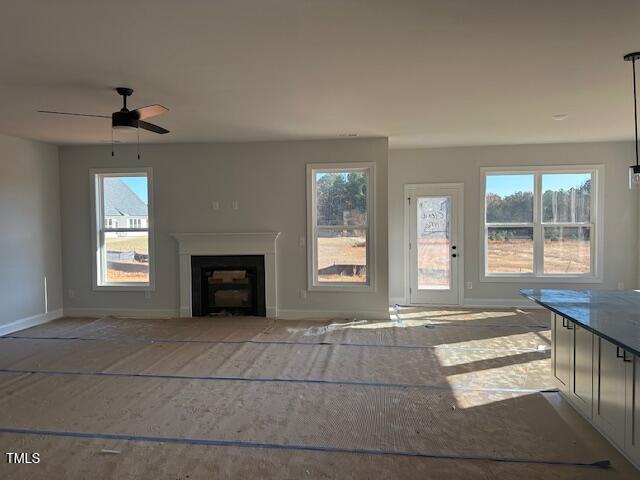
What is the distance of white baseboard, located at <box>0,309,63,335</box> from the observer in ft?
18.2

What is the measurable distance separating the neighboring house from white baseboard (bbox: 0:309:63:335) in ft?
4.86

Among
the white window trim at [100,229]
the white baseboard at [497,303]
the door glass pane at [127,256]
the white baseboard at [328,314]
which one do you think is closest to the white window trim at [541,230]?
the white baseboard at [497,303]

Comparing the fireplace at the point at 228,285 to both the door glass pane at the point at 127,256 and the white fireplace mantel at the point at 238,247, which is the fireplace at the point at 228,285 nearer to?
the white fireplace mantel at the point at 238,247

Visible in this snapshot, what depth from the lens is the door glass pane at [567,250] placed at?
6.78 meters

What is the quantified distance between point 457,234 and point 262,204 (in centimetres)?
314

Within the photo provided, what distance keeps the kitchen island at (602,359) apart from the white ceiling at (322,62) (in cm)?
177

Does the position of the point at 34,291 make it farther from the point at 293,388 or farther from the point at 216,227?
the point at 293,388

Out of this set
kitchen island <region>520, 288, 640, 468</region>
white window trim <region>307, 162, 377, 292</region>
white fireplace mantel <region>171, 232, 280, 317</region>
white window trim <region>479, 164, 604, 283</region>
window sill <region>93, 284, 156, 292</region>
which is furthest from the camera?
white window trim <region>479, 164, 604, 283</region>

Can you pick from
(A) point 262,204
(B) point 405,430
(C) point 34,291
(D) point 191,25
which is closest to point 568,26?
(D) point 191,25

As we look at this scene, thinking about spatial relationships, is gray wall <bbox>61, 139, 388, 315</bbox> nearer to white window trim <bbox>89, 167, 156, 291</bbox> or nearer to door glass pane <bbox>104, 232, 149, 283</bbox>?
white window trim <bbox>89, 167, 156, 291</bbox>

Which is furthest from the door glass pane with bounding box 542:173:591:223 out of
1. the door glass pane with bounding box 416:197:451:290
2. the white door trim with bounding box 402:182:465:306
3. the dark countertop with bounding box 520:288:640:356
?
the dark countertop with bounding box 520:288:640:356

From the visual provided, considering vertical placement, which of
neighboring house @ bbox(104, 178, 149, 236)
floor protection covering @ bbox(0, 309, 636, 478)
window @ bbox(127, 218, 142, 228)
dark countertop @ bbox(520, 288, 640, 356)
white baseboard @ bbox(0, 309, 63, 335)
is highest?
neighboring house @ bbox(104, 178, 149, 236)

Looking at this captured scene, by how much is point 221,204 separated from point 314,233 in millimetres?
1436

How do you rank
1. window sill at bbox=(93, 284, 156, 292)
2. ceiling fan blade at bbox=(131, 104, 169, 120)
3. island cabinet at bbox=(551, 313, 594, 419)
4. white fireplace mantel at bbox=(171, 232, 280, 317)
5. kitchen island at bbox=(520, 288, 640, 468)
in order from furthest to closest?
1. window sill at bbox=(93, 284, 156, 292)
2. white fireplace mantel at bbox=(171, 232, 280, 317)
3. ceiling fan blade at bbox=(131, 104, 169, 120)
4. island cabinet at bbox=(551, 313, 594, 419)
5. kitchen island at bbox=(520, 288, 640, 468)
